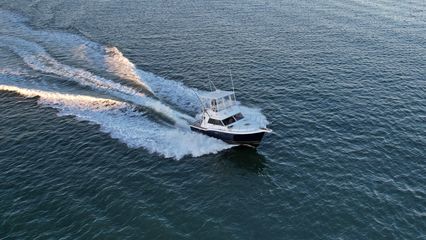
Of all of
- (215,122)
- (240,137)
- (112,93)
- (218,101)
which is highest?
(218,101)

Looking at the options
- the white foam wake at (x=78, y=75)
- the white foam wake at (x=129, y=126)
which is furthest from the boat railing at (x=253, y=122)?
the white foam wake at (x=78, y=75)

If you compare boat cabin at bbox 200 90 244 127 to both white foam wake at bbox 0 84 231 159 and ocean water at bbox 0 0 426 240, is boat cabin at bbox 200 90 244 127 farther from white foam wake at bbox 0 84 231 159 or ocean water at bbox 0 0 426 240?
ocean water at bbox 0 0 426 240

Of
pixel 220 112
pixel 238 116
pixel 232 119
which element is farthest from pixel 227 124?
pixel 238 116

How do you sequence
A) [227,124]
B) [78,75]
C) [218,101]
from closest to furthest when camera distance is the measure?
[227,124], [218,101], [78,75]

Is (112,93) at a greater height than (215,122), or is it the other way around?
(215,122)

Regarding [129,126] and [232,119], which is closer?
[232,119]

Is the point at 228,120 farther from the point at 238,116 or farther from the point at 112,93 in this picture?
the point at 112,93

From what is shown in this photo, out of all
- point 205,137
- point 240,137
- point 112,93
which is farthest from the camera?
point 112,93

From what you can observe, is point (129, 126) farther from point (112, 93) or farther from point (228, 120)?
point (228, 120)
